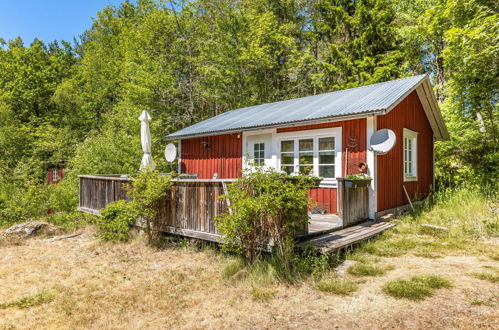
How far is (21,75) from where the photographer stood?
2180cm

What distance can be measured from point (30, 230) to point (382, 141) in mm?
9326

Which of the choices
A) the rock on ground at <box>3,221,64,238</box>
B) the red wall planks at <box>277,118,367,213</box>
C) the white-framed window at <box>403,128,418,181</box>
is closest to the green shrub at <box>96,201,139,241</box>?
the rock on ground at <box>3,221,64,238</box>

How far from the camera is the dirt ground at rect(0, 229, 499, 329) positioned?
9.84ft

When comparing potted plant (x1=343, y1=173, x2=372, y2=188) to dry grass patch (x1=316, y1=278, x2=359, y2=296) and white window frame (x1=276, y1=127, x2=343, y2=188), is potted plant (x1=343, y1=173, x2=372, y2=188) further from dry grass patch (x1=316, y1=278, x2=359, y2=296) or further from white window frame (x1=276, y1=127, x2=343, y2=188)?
dry grass patch (x1=316, y1=278, x2=359, y2=296)

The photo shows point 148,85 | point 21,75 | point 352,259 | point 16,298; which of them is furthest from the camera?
point 21,75

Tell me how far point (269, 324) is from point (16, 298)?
3.56 m

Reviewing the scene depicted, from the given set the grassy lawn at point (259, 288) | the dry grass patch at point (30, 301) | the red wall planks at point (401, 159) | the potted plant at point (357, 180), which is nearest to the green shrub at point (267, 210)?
the grassy lawn at point (259, 288)

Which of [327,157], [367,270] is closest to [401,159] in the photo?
[327,157]

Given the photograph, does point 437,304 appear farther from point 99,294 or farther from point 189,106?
point 189,106

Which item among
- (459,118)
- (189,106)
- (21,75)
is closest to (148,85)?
(189,106)

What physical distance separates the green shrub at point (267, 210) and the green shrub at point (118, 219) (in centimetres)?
278

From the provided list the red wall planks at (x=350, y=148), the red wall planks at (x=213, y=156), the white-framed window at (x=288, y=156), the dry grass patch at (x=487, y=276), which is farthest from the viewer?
the red wall planks at (x=213, y=156)

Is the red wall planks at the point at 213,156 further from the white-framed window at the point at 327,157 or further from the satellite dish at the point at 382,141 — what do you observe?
the satellite dish at the point at 382,141

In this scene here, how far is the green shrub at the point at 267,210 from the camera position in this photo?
12.9ft
